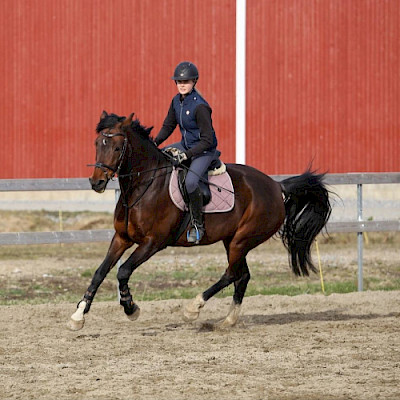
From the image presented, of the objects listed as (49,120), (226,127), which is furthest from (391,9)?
(49,120)

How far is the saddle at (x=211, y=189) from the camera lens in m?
8.95

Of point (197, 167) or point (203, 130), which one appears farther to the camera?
point (197, 167)

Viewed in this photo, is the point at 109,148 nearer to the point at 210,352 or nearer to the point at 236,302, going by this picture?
the point at 210,352

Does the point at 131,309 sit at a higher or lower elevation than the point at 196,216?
lower

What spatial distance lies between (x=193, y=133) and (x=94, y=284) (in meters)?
1.79

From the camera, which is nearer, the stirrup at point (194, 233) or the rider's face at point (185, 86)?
the rider's face at point (185, 86)

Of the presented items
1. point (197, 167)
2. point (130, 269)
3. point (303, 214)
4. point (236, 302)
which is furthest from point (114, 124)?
point (303, 214)

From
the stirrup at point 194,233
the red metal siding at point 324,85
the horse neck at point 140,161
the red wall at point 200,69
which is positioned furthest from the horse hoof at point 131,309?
the red metal siding at point 324,85

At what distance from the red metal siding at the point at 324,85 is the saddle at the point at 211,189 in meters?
11.1

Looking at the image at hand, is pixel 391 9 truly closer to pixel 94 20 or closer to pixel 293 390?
pixel 94 20

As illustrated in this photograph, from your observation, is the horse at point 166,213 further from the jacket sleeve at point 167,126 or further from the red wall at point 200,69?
the red wall at point 200,69

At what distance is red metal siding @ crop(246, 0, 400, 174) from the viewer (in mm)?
20422

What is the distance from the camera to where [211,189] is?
9250mm

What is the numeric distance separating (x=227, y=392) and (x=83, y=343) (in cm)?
253
